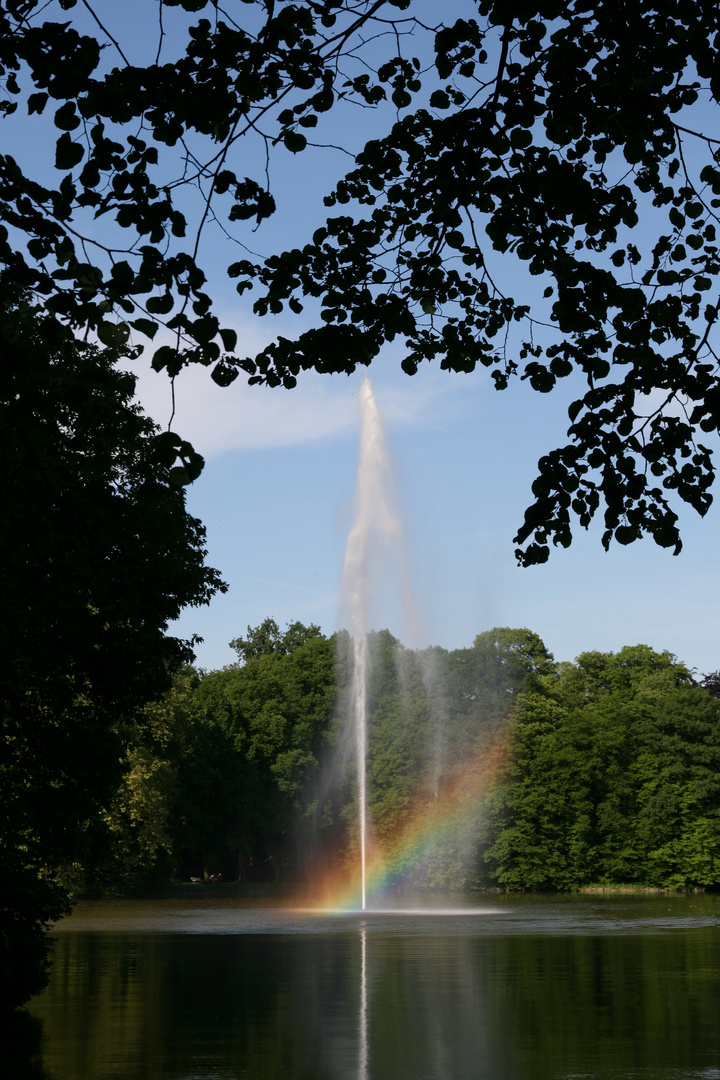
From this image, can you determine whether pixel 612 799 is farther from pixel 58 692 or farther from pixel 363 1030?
pixel 363 1030

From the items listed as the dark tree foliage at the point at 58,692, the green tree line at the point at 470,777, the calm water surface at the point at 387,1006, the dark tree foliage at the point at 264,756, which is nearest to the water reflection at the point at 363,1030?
the calm water surface at the point at 387,1006

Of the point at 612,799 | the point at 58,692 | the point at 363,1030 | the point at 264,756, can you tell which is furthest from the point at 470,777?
the point at 363,1030

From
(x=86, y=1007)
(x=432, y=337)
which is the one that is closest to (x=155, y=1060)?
(x=86, y=1007)

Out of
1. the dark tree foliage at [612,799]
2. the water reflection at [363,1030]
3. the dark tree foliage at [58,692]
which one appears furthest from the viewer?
the dark tree foliage at [612,799]

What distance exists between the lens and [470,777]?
72.8 metres

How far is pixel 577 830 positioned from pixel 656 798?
15.3ft

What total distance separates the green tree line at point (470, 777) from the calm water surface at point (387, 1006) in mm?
35776

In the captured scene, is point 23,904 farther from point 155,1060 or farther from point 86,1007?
point 155,1060

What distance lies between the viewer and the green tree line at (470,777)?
2758 inches

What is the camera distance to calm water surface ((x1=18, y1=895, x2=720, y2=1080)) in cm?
1177

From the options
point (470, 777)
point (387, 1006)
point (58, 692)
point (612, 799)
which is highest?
point (470, 777)

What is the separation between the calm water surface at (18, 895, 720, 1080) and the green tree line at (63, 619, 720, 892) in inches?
1408

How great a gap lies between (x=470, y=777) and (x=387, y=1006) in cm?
5737

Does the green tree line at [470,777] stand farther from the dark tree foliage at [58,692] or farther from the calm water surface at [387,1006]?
the dark tree foliage at [58,692]
